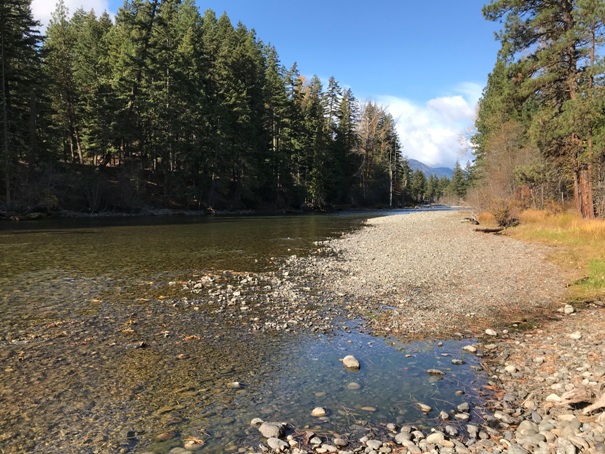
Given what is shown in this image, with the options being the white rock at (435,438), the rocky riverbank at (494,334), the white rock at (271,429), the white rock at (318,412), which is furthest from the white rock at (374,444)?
the white rock at (271,429)

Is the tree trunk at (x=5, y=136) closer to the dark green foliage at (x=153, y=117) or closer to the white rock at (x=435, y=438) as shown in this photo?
the dark green foliage at (x=153, y=117)

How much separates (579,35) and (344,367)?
2422 centimetres

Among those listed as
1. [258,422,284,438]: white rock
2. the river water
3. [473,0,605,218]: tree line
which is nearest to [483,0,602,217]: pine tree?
[473,0,605,218]: tree line

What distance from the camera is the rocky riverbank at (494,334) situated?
15.4 ft

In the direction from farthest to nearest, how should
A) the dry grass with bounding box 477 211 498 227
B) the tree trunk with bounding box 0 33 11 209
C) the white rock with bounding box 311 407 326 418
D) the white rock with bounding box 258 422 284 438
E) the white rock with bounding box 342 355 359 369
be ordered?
1. the tree trunk with bounding box 0 33 11 209
2. the dry grass with bounding box 477 211 498 227
3. the white rock with bounding box 342 355 359 369
4. the white rock with bounding box 311 407 326 418
5. the white rock with bounding box 258 422 284 438

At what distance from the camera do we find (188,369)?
6.90 metres

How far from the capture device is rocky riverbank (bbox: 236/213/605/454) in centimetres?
469

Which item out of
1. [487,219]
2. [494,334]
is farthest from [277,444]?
[487,219]

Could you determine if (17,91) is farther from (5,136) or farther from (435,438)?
(435,438)

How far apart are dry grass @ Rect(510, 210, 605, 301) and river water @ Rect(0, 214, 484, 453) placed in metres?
6.81

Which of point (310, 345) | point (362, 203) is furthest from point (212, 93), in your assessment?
point (310, 345)

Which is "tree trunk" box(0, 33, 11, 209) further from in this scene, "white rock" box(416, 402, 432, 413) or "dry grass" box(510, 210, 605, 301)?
"dry grass" box(510, 210, 605, 301)

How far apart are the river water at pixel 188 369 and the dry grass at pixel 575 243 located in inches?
268

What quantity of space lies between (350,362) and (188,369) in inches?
116
